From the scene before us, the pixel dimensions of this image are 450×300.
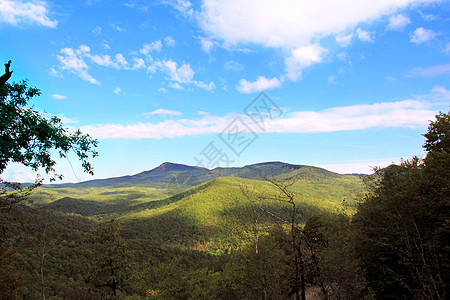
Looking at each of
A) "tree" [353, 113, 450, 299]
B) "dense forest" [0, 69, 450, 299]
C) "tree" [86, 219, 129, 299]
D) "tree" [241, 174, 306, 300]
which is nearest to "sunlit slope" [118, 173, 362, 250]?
"dense forest" [0, 69, 450, 299]

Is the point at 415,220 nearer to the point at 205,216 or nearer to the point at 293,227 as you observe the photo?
the point at 293,227

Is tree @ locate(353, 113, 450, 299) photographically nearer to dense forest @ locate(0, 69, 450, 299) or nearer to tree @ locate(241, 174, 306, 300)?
dense forest @ locate(0, 69, 450, 299)

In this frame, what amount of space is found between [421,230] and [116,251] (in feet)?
74.1

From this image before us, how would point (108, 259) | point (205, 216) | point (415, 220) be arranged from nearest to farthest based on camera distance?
1. point (415, 220)
2. point (108, 259)
3. point (205, 216)

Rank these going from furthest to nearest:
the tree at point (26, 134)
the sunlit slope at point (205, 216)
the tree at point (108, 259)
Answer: the sunlit slope at point (205, 216) < the tree at point (108, 259) < the tree at point (26, 134)

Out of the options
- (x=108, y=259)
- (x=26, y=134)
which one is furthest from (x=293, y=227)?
(x=108, y=259)

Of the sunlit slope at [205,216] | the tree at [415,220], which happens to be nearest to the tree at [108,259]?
the tree at [415,220]

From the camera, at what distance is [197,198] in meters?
168

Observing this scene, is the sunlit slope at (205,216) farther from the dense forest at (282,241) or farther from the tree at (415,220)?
the tree at (415,220)

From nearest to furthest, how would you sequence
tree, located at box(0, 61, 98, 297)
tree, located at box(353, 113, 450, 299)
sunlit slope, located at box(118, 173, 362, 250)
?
tree, located at box(0, 61, 98, 297) → tree, located at box(353, 113, 450, 299) → sunlit slope, located at box(118, 173, 362, 250)

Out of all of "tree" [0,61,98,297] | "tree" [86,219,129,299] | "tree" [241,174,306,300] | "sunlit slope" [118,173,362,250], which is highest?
"tree" [0,61,98,297]

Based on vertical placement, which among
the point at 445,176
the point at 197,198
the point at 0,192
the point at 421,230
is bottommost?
the point at 197,198

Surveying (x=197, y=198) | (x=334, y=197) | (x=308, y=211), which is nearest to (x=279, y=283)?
(x=308, y=211)

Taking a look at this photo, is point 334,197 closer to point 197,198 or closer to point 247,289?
point 197,198
